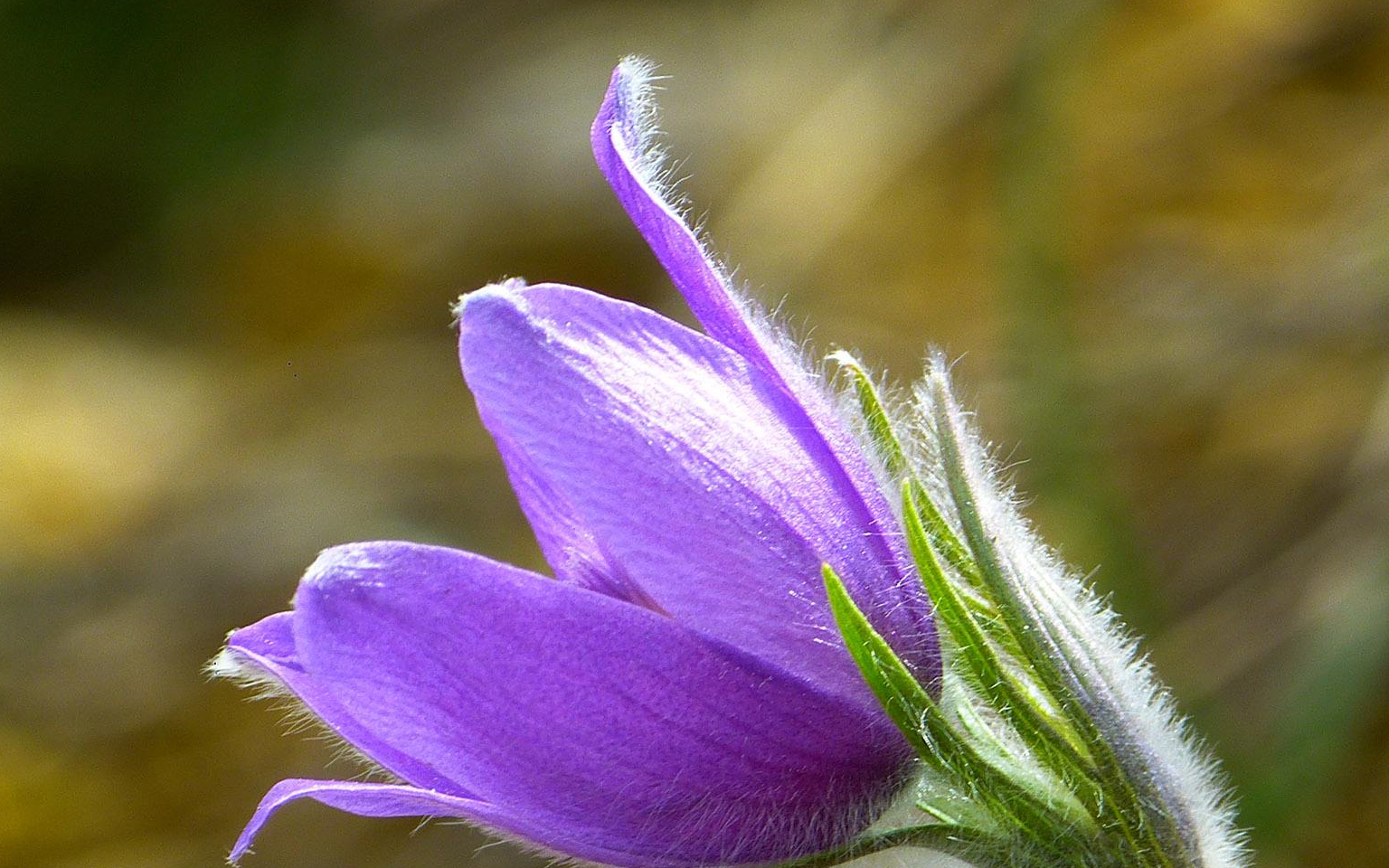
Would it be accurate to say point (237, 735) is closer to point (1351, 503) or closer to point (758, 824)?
point (1351, 503)

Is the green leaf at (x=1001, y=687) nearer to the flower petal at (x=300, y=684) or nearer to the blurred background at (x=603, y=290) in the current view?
the flower petal at (x=300, y=684)

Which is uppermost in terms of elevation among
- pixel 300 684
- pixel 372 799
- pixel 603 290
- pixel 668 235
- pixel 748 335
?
pixel 603 290

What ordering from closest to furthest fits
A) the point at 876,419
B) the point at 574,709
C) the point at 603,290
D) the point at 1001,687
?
1. the point at 574,709
2. the point at 1001,687
3. the point at 876,419
4. the point at 603,290

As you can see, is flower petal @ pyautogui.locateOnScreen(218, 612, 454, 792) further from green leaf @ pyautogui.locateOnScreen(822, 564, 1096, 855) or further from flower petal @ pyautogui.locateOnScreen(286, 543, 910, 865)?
green leaf @ pyautogui.locateOnScreen(822, 564, 1096, 855)

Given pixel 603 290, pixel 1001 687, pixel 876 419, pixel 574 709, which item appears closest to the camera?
pixel 574 709

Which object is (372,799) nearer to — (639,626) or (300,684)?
(300,684)

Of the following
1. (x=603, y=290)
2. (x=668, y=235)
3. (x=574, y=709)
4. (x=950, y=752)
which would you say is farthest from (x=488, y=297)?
(x=603, y=290)

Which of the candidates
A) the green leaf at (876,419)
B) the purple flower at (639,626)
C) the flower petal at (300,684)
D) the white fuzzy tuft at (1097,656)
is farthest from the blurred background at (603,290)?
the flower petal at (300,684)
